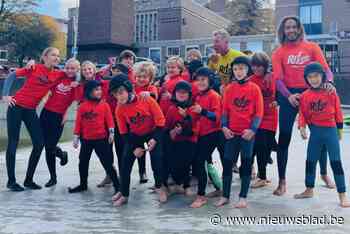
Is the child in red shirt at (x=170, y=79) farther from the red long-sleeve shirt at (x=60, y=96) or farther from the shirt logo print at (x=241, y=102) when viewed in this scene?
the red long-sleeve shirt at (x=60, y=96)

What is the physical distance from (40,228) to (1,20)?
33.5 metres

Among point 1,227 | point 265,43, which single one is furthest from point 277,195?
point 265,43

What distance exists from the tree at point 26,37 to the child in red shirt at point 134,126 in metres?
33.6

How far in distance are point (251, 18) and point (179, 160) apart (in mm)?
41820

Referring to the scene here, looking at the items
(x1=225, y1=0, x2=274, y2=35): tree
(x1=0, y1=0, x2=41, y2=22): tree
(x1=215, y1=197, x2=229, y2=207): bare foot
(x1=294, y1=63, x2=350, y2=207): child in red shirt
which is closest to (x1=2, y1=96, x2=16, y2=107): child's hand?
(x1=215, y1=197, x2=229, y2=207): bare foot

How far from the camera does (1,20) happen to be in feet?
110

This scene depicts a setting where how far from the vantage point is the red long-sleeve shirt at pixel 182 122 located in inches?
186

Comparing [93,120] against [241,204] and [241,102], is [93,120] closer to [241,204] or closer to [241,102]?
[241,102]

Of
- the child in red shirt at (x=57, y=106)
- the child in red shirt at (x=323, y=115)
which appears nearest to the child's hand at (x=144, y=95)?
the child in red shirt at (x=57, y=106)

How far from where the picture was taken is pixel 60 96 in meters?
5.49

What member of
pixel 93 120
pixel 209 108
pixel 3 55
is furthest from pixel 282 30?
pixel 3 55

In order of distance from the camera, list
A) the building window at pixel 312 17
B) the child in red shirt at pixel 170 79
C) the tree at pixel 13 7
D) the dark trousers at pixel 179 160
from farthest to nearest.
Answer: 1. the tree at pixel 13 7
2. the building window at pixel 312 17
3. the child in red shirt at pixel 170 79
4. the dark trousers at pixel 179 160

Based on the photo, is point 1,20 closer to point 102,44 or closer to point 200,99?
point 102,44

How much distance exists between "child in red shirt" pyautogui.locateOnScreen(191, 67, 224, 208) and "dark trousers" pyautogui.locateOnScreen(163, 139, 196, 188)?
108 millimetres
